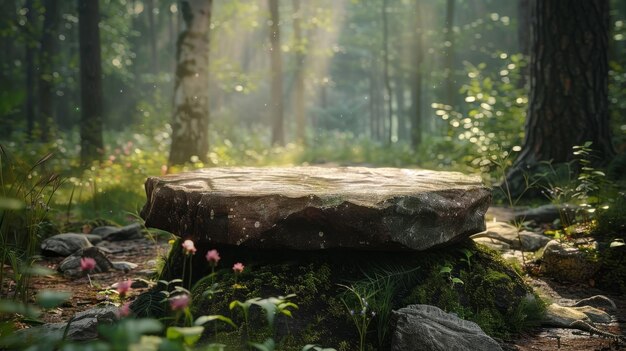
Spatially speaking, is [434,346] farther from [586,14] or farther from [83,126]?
[83,126]

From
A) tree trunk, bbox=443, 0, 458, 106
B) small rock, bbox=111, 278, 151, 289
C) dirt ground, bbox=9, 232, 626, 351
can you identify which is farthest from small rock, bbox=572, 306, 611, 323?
tree trunk, bbox=443, 0, 458, 106

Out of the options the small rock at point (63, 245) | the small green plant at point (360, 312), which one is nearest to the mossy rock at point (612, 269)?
the small green plant at point (360, 312)

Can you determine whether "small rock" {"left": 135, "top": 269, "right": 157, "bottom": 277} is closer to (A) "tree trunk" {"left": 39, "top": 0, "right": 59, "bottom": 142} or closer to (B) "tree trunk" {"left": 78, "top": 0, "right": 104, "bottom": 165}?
(B) "tree trunk" {"left": 78, "top": 0, "right": 104, "bottom": 165}

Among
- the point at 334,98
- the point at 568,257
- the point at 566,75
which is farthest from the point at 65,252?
the point at 334,98

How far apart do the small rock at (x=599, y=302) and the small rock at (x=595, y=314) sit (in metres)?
0.14

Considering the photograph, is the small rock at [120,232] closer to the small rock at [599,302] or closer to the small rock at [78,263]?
the small rock at [78,263]

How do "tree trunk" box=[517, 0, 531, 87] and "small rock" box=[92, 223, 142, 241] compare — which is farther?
"tree trunk" box=[517, 0, 531, 87]

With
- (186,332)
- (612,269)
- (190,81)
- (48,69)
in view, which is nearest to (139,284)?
(186,332)

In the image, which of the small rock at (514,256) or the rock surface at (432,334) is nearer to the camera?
the rock surface at (432,334)

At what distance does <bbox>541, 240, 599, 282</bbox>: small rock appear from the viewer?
3945 mm

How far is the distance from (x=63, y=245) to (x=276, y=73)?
15.2m

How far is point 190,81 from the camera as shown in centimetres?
917

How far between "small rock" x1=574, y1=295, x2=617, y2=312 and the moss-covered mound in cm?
46

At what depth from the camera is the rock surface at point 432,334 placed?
244 cm
